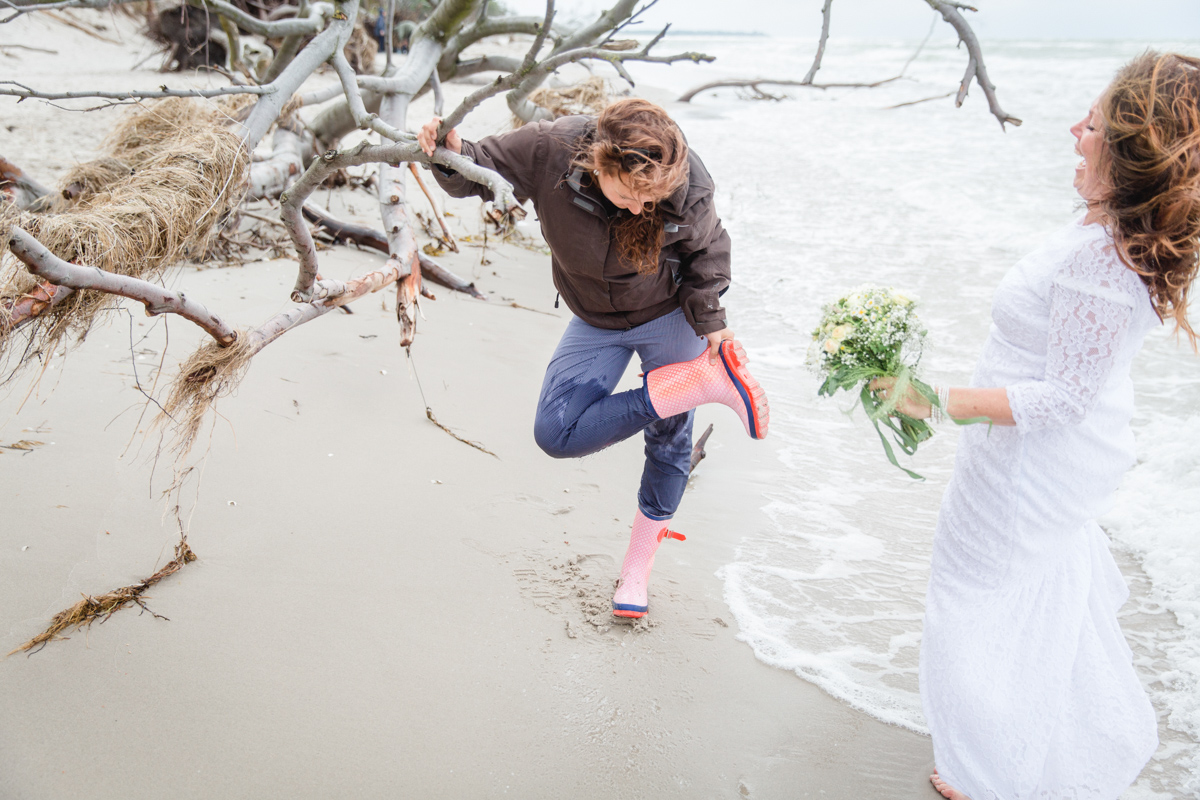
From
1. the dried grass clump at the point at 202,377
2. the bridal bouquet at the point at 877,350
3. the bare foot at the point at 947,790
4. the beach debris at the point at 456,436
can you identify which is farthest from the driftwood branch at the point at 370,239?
the bare foot at the point at 947,790

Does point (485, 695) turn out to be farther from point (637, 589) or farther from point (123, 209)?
point (123, 209)

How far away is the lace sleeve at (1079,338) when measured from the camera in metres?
1.76

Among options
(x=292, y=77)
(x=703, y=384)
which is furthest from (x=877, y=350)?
(x=292, y=77)

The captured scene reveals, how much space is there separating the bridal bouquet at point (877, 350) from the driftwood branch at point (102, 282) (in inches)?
68.6

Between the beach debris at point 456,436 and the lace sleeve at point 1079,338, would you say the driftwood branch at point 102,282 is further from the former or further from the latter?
the lace sleeve at point 1079,338

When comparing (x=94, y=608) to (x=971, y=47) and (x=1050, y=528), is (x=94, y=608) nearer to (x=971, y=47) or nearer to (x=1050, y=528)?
(x=1050, y=528)

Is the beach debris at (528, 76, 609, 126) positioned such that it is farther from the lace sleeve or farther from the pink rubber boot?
the lace sleeve

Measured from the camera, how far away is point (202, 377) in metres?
2.31

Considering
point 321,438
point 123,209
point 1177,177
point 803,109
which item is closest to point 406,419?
point 321,438

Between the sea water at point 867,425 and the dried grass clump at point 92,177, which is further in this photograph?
the dried grass clump at point 92,177

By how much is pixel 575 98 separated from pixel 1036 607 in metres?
6.68

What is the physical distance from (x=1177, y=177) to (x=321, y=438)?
119 inches

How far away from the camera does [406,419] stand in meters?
3.65

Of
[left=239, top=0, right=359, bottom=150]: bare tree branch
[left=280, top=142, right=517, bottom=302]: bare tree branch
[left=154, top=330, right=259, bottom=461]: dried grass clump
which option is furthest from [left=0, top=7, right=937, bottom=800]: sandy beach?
[left=239, top=0, right=359, bottom=150]: bare tree branch
